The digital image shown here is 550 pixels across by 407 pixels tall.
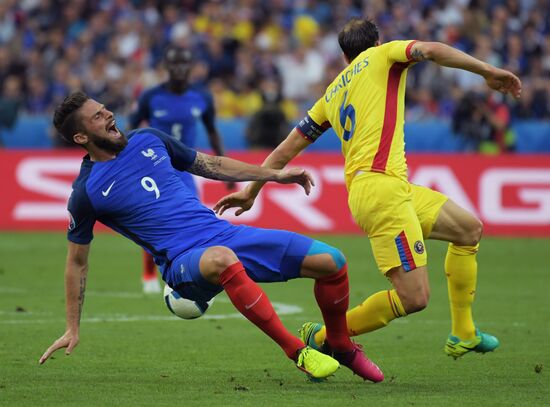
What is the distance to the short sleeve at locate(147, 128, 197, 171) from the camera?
811cm

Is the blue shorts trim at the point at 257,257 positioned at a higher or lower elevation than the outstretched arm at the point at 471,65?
lower

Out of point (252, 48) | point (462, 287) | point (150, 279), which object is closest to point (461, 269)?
point (462, 287)

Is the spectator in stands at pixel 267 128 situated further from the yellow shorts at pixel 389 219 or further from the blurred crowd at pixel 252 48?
the yellow shorts at pixel 389 219

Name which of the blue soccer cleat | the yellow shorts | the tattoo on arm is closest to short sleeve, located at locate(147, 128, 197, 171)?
the tattoo on arm

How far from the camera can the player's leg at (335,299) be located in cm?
768

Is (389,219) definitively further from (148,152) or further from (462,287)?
(148,152)

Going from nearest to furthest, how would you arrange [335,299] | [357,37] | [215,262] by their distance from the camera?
[215,262]
[335,299]
[357,37]

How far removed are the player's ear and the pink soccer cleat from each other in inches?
83.8

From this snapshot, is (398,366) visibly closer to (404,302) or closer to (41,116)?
(404,302)

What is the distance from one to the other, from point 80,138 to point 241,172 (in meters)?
1.06

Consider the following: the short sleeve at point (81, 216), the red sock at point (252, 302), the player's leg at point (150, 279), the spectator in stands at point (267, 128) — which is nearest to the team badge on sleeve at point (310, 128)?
the red sock at point (252, 302)

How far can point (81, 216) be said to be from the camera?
771 cm

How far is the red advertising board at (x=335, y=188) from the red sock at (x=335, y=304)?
35.9 ft

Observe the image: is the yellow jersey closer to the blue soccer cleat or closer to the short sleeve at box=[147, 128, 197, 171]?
the short sleeve at box=[147, 128, 197, 171]
